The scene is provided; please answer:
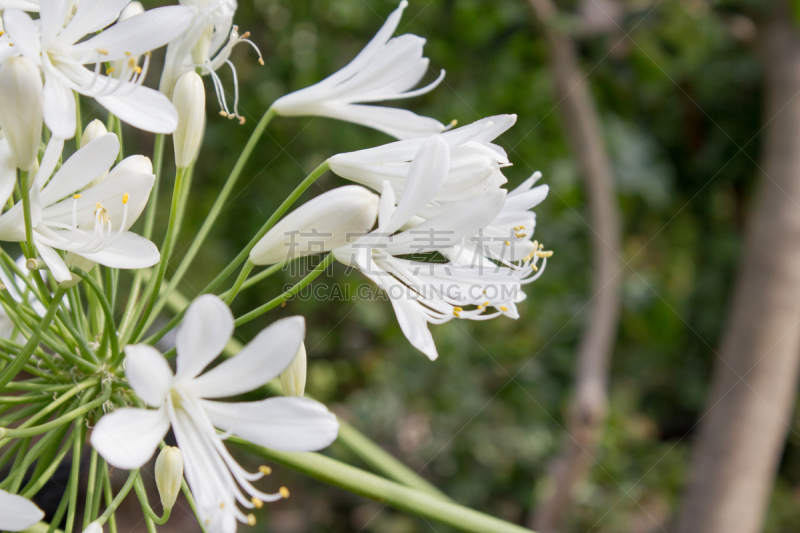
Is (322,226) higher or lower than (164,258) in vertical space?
higher

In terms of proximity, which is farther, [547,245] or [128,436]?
[547,245]

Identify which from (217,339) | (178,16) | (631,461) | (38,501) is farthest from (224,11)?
(631,461)

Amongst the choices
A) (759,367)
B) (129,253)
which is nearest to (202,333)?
(129,253)

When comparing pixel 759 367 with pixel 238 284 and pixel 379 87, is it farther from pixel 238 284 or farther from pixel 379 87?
pixel 238 284

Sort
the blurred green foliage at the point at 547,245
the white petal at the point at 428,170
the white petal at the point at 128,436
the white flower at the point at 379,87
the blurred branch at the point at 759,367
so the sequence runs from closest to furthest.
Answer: the white petal at the point at 128,436
the white petal at the point at 428,170
the white flower at the point at 379,87
the blurred branch at the point at 759,367
the blurred green foliage at the point at 547,245

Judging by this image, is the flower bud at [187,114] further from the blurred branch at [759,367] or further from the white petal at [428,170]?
A: the blurred branch at [759,367]

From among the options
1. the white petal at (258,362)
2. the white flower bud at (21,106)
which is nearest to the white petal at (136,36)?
the white flower bud at (21,106)
